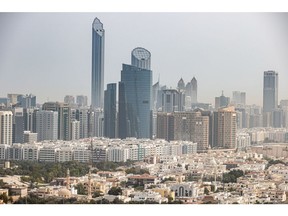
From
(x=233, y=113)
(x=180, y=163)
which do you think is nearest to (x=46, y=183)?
(x=180, y=163)

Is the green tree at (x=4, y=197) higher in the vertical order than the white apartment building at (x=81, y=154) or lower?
lower

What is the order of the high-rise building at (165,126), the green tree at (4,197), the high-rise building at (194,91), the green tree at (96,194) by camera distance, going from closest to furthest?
the green tree at (4,197) → the green tree at (96,194) → the high-rise building at (194,91) → the high-rise building at (165,126)

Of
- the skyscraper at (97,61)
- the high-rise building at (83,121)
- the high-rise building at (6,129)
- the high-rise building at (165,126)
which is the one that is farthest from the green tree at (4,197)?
the high-rise building at (165,126)

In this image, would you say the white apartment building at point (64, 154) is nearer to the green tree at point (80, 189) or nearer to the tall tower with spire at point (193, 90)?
the green tree at point (80, 189)

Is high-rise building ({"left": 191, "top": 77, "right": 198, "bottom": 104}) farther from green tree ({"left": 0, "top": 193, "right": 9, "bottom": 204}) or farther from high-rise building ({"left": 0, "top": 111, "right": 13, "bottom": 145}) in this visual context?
green tree ({"left": 0, "top": 193, "right": 9, "bottom": 204})

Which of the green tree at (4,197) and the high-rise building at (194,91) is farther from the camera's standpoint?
the high-rise building at (194,91)

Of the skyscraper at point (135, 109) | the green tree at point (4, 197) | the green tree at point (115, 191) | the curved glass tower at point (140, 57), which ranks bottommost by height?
the green tree at point (4, 197)
